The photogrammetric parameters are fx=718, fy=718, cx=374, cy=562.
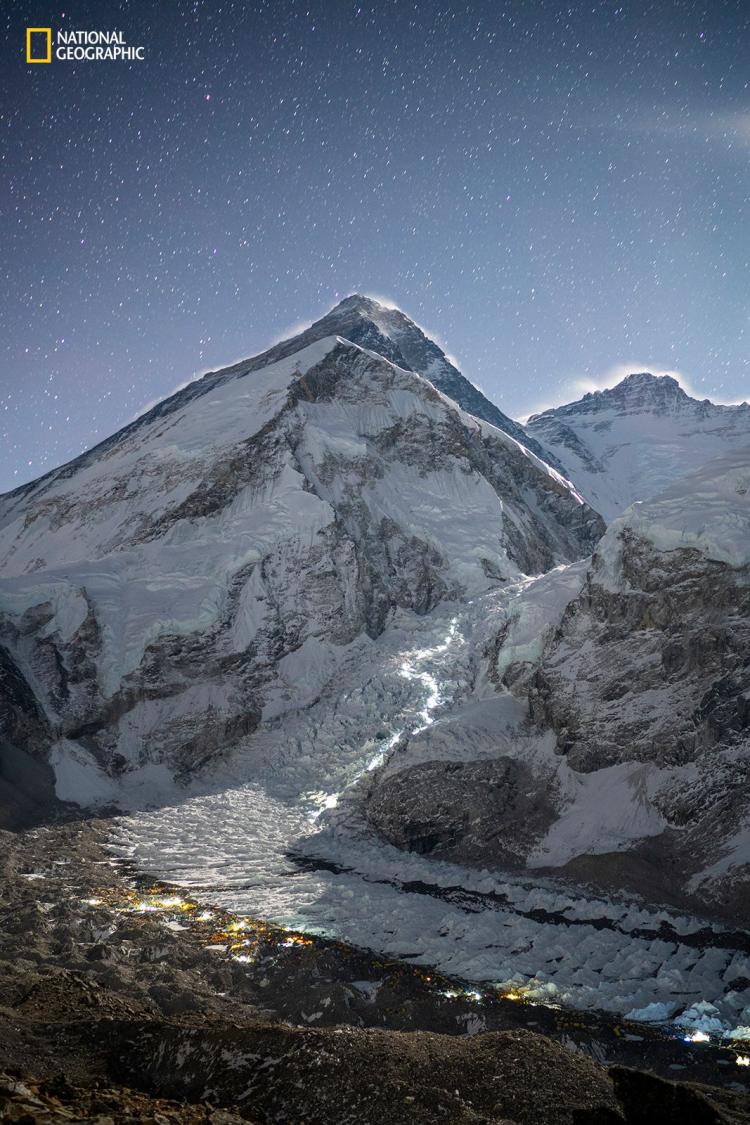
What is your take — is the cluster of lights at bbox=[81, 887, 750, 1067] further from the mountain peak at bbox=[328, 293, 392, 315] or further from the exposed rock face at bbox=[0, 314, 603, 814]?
the mountain peak at bbox=[328, 293, 392, 315]

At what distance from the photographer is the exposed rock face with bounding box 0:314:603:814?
5281 cm

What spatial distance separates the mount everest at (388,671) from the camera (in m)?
30.1

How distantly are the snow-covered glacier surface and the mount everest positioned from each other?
20cm

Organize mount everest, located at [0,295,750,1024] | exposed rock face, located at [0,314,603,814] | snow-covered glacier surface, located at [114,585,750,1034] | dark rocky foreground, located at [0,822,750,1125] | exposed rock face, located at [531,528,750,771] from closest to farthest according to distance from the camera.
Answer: dark rocky foreground, located at [0,822,750,1125] → snow-covered glacier surface, located at [114,585,750,1034] → mount everest, located at [0,295,750,1024] → exposed rock face, located at [531,528,750,771] → exposed rock face, located at [0,314,603,814]

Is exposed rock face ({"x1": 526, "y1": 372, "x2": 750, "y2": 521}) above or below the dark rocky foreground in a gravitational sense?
above

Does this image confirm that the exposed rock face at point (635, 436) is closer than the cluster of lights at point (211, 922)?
No

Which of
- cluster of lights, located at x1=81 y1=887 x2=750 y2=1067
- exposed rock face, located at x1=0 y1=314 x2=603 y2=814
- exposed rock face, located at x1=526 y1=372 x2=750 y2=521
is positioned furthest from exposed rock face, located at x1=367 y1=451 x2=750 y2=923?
exposed rock face, located at x1=526 y1=372 x2=750 y2=521

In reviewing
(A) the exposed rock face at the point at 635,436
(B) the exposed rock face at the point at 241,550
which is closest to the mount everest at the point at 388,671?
(B) the exposed rock face at the point at 241,550

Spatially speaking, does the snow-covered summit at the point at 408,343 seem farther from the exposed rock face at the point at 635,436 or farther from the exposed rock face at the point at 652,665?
the exposed rock face at the point at 652,665

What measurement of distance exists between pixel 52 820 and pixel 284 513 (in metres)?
34.0

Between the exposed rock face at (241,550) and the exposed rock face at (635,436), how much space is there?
37.6m

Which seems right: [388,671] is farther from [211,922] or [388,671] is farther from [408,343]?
[408,343]

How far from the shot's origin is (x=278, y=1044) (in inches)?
568

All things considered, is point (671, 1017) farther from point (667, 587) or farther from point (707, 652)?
point (667, 587)
